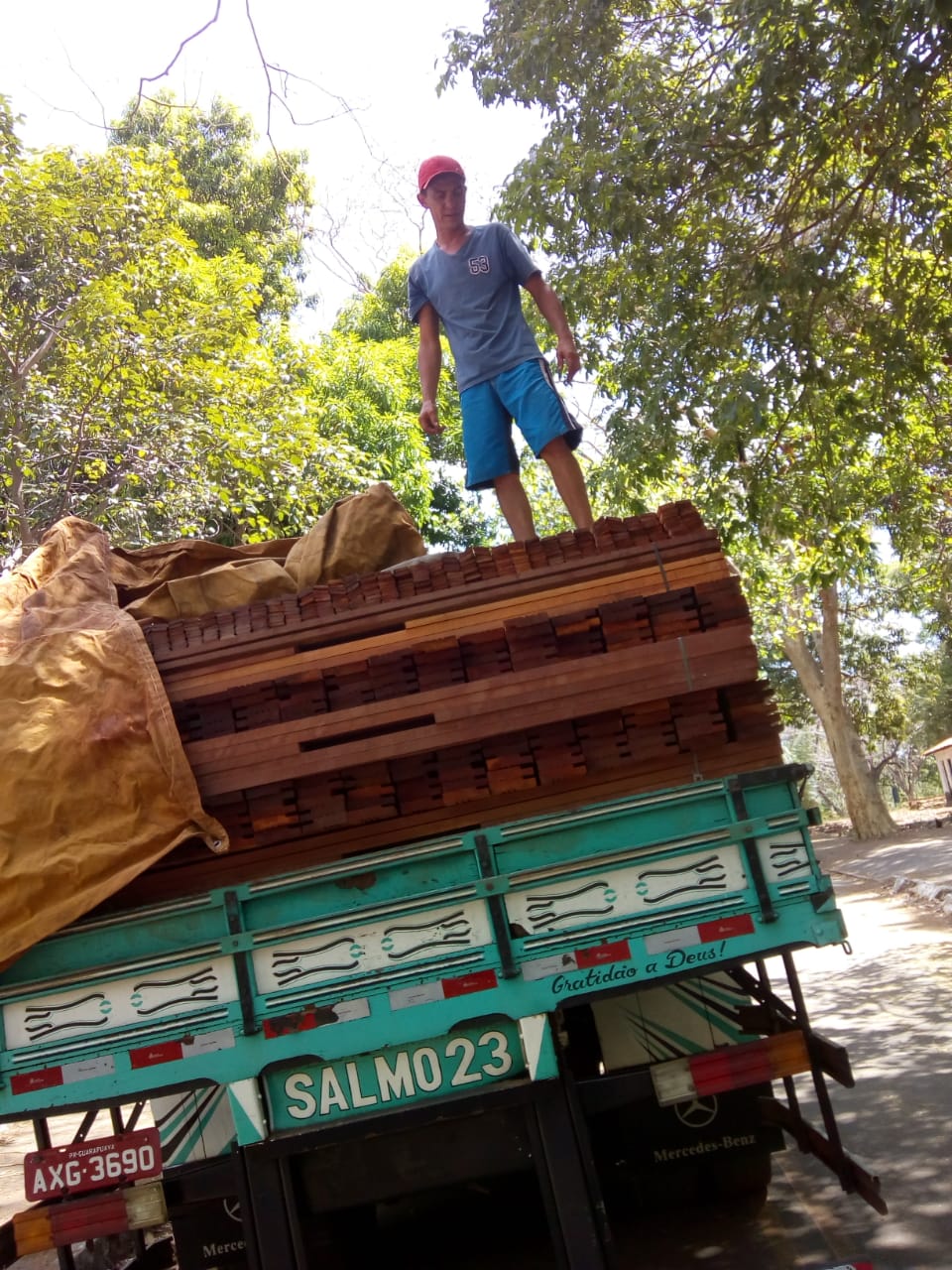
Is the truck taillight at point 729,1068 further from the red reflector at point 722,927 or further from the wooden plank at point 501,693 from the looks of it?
the wooden plank at point 501,693

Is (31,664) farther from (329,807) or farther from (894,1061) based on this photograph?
(894,1061)

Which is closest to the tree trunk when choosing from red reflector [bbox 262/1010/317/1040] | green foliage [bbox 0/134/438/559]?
green foliage [bbox 0/134/438/559]

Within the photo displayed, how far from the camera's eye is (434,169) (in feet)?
16.7

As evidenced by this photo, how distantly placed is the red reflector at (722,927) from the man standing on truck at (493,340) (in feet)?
6.87

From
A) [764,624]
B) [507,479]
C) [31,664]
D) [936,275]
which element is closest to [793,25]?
[936,275]

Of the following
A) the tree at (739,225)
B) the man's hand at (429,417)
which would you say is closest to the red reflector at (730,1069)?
the man's hand at (429,417)

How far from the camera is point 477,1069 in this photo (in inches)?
134

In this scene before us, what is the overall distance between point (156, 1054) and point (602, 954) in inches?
48.6

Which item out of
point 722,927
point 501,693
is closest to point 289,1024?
point 501,693

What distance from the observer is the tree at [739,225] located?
7398 millimetres

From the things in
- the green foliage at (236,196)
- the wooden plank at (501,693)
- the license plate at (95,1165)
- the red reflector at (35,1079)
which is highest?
the green foliage at (236,196)

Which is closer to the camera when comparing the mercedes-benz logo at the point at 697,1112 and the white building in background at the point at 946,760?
the mercedes-benz logo at the point at 697,1112

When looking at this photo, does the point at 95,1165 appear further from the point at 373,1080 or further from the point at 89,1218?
the point at 373,1080

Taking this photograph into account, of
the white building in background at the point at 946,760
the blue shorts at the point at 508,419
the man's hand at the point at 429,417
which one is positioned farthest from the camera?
the white building in background at the point at 946,760
